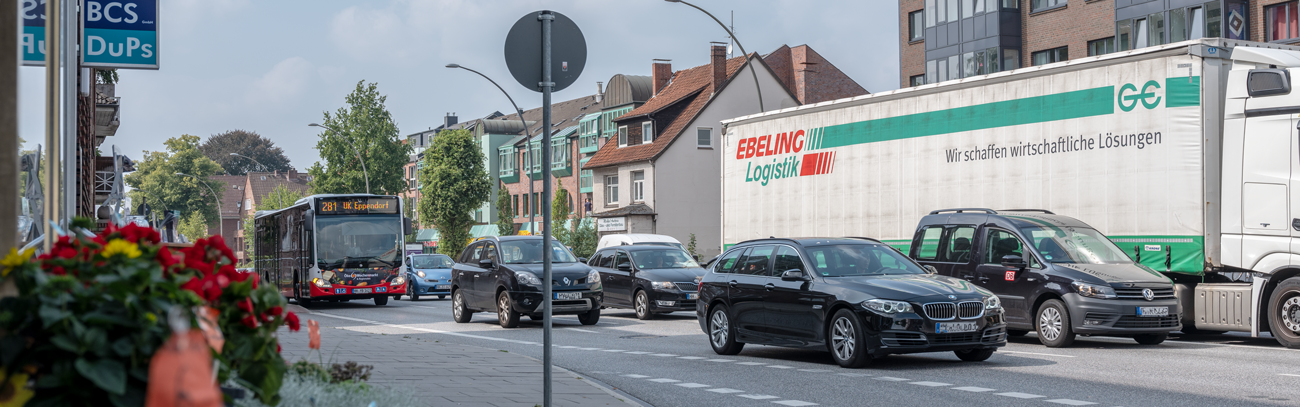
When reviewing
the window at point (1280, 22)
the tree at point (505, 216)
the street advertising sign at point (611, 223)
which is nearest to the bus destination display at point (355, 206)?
the window at point (1280, 22)

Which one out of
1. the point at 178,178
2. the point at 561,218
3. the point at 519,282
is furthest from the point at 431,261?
the point at 178,178

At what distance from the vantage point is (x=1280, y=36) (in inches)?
1416

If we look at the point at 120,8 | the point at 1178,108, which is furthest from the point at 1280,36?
the point at 120,8

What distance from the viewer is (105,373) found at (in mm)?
2422

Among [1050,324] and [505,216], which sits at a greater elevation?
[505,216]

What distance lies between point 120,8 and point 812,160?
539 inches

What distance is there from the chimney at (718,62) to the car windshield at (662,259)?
34.4 metres

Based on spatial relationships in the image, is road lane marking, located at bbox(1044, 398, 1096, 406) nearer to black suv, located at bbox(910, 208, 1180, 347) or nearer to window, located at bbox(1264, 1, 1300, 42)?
black suv, located at bbox(910, 208, 1180, 347)

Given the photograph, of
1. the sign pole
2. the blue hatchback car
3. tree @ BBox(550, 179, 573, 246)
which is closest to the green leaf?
the sign pole

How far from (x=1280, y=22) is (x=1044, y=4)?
9.48m

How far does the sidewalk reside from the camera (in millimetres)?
8820

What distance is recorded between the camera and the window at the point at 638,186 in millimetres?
57719

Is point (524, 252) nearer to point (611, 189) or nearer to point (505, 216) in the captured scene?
point (505, 216)

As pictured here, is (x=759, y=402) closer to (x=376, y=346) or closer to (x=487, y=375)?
(x=487, y=375)
